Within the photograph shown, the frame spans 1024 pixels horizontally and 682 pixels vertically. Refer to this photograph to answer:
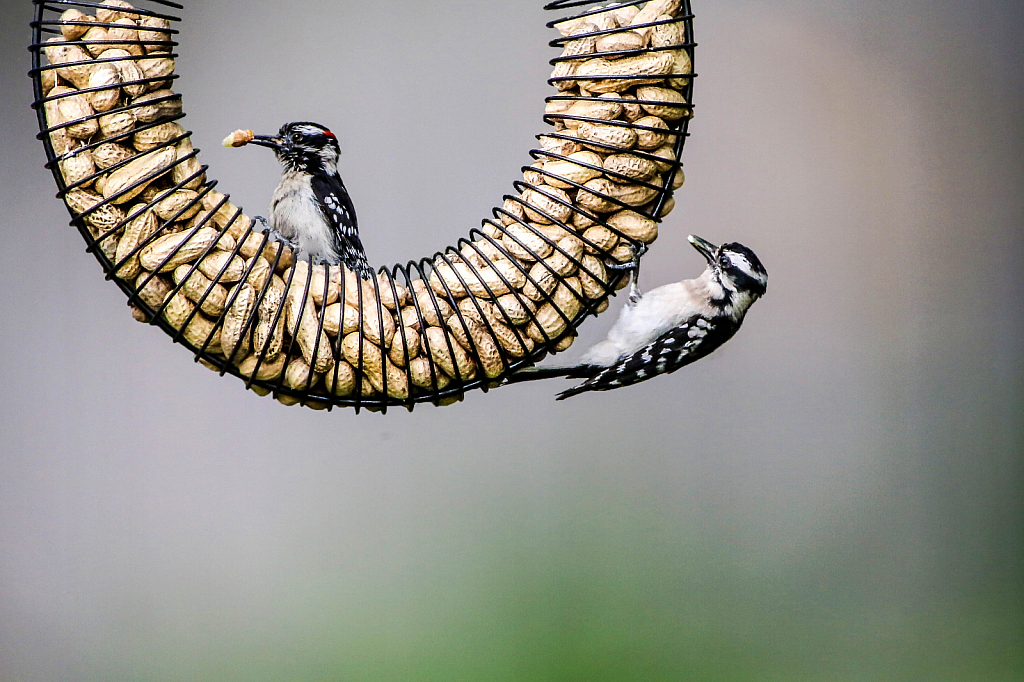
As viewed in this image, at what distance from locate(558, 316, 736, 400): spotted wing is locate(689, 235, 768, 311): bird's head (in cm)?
4

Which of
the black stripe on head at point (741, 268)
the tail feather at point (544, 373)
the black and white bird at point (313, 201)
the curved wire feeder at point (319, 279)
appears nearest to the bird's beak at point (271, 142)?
the black and white bird at point (313, 201)

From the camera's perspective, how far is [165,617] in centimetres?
145

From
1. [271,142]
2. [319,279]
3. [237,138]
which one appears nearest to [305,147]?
[271,142]

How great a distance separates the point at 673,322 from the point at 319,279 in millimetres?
353

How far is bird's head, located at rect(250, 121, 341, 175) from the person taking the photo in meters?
1.04

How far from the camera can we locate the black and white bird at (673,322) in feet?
2.90

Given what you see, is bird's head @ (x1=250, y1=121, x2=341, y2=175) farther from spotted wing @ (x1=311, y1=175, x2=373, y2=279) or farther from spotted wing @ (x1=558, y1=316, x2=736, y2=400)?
spotted wing @ (x1=558, y1=316, x2=736, y2=400)

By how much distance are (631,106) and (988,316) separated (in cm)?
112

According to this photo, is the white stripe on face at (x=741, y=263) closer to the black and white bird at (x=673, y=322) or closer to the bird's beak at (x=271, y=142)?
the black and white bird at (x=673, y=322)

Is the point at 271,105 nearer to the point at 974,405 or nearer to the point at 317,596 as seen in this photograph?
the point at 317,596

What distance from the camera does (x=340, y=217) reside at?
105 cm

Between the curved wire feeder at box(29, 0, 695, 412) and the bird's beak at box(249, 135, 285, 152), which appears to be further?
the bird's beak at box(249, 135, 285, 152)

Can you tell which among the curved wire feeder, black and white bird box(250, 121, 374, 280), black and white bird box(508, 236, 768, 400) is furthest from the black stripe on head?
black and white bird box(250, 121, 374, 280)

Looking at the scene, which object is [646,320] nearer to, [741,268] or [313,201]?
[741,268]
